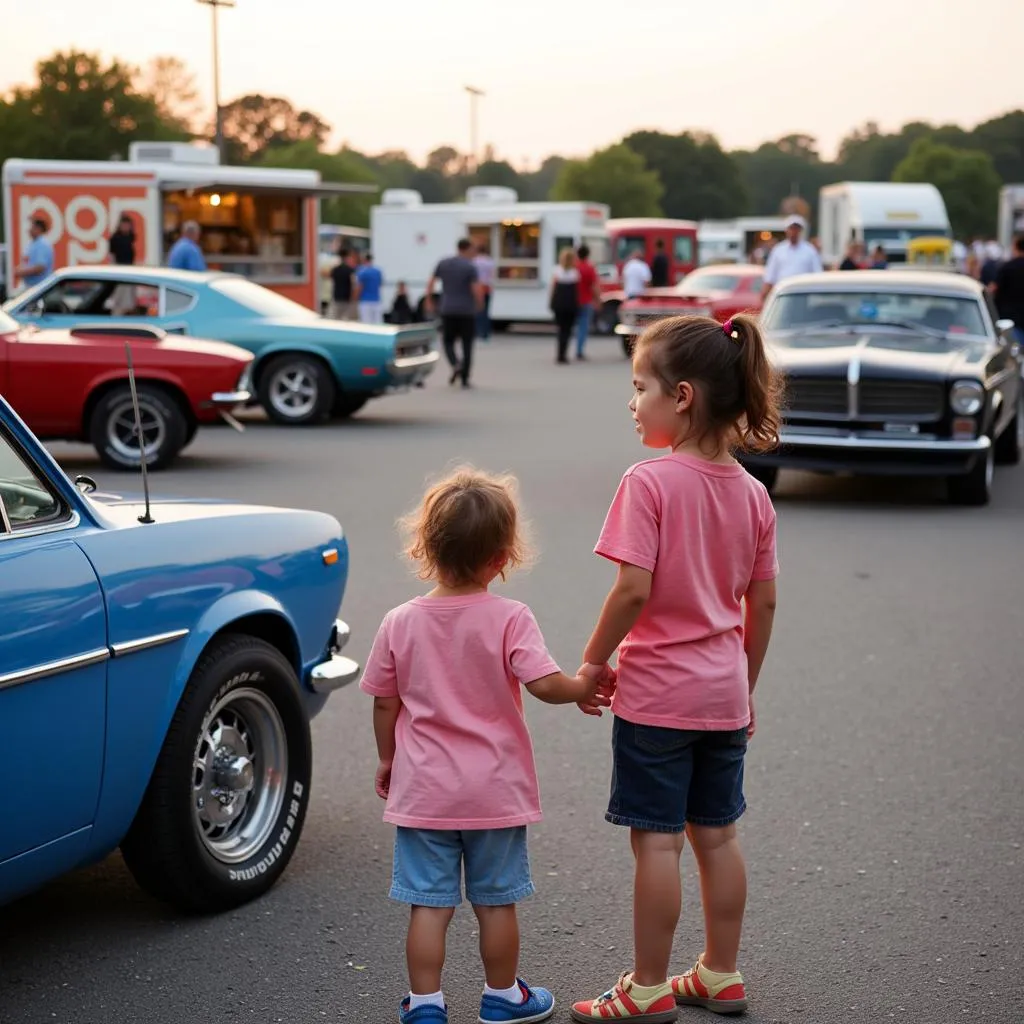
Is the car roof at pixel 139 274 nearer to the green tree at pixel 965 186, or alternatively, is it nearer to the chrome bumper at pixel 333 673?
the chrome bumper at pixel 333 673

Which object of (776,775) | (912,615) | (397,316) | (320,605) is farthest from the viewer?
(397,316)

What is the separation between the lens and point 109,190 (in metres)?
24.2

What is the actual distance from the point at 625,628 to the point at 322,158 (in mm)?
119635

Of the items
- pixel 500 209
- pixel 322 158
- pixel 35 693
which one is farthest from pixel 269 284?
pixel 322 158

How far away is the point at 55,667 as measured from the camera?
341 cm

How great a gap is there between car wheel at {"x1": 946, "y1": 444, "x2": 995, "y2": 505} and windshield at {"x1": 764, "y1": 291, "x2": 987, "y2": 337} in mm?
1423

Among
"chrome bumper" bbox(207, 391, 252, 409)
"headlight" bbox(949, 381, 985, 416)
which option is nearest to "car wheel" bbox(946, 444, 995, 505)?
"headlight" bbox(949, 381, 985, 416)

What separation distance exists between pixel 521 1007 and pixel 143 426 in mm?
10384

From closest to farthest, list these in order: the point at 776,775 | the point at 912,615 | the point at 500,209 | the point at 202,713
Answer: the point at 202,713 → the point at 776,775 → the point at 912,615 → the point at 500,209

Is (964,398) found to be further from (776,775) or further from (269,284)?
(269,284)

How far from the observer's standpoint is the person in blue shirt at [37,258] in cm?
2217

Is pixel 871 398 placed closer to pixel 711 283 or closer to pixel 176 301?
pixel 176 301

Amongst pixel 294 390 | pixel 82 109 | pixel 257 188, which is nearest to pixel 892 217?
pixel 257 188

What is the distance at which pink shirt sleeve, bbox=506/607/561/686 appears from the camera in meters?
3.22
